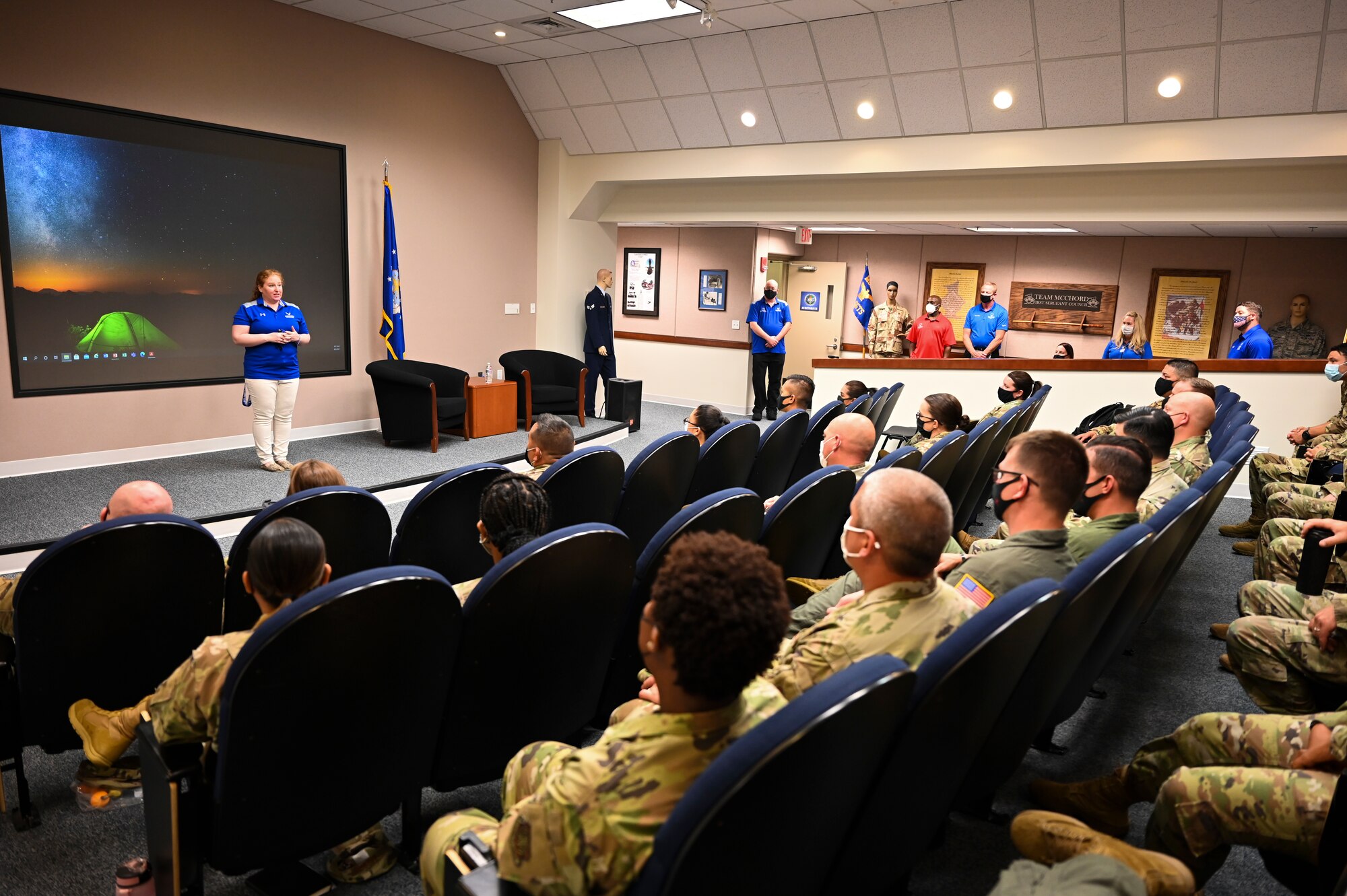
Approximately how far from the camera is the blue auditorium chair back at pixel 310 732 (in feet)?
4.94

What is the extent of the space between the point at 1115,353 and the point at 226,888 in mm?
9440

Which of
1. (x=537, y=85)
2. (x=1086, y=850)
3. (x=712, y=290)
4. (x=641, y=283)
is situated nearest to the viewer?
(x=1086, y=850)

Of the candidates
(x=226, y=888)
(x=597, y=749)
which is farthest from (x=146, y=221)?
(x=597, y=749)

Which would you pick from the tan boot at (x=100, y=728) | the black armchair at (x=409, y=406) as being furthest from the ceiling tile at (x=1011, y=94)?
the tan boot at (x=100, y=728)

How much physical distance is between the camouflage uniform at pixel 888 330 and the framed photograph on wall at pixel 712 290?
82.7 inches

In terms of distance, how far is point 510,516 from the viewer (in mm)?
2258

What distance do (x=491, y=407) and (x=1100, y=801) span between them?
6.85 metres

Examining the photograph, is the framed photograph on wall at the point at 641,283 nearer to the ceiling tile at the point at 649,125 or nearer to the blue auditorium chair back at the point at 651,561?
the ceiling tile at the point at 649,125

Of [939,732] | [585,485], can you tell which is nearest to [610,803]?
[939,732]

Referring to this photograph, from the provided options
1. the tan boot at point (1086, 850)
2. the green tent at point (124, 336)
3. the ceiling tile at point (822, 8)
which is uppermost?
the ceiling tile at point (822, 8)

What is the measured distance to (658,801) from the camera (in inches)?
46.4

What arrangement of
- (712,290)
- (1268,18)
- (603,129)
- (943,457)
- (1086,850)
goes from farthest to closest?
(712,290), (603,129), (1268,18), (943,457), (1086,850)

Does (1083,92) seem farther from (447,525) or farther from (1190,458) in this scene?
(447,525)

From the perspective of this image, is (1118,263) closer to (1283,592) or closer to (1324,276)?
(1324,276)
